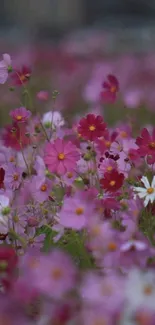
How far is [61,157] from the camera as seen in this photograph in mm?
1781

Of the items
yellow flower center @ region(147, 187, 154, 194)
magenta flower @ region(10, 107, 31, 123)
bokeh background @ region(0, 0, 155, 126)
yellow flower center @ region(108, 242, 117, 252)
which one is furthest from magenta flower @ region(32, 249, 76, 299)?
bokeh background @ region(0, 0, 155, 126)

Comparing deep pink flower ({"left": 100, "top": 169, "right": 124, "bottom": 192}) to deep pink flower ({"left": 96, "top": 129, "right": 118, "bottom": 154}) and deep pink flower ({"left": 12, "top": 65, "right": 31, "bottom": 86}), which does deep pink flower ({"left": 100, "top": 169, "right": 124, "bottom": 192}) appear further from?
deep pink flower ({"left": 12, "top": 65, "right": 31, "bottom": 86})

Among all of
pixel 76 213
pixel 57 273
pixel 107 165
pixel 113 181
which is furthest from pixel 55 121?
pixel 57 273

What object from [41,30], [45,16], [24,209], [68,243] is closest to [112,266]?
[68,243]

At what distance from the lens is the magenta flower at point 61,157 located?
1783 millimetres

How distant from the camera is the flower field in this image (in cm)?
119

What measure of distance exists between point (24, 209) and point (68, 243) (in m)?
0.14

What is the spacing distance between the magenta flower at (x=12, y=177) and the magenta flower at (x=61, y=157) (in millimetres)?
97

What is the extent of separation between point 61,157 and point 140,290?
0.63m

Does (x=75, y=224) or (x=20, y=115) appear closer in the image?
(x=75, y=224)

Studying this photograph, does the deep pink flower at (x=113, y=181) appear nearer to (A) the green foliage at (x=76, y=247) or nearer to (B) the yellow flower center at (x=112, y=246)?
(A) the green foliage at (x=76, y=247)

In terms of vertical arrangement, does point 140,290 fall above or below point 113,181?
above

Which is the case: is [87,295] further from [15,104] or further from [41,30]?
[41,30]

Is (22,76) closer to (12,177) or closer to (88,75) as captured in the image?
(12,177)
